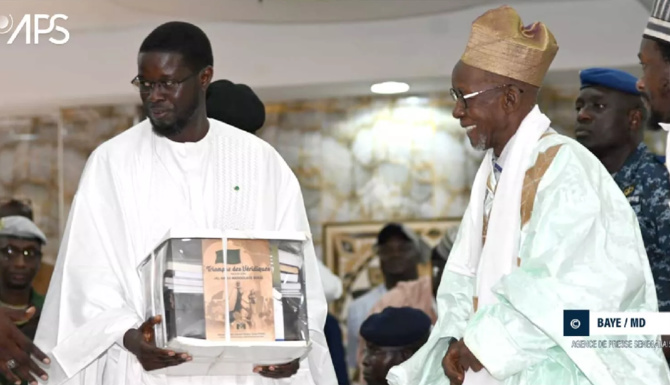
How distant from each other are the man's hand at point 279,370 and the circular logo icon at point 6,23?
21.4 ft

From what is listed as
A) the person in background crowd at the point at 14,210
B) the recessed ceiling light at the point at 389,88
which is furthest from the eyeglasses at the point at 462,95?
the recessed ceiling light at the point at 389,88

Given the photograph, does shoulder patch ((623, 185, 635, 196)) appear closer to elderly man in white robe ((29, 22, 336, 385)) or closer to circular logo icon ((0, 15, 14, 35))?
elderly man in white robe ((29, 22, 336, 385))

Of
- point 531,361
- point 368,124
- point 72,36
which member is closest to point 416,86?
point 368,124

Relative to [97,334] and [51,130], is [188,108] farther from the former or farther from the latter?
[51,130]

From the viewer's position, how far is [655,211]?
15.8 ft

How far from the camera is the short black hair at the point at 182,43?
4379mm

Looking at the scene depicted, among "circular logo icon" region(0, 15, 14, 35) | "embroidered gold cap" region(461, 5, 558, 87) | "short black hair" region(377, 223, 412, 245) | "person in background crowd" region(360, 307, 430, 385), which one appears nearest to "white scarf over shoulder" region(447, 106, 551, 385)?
"embroidered gold cap" region(461, 5, 558, 87)

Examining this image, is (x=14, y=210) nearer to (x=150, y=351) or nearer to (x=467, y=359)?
(x=150, y=351)

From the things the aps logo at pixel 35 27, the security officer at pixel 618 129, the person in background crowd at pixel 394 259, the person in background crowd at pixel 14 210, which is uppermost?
the security officer at pixel 618 129

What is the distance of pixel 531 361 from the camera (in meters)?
3.73

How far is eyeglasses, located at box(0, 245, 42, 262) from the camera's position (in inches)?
296

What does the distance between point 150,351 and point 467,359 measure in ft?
3.57

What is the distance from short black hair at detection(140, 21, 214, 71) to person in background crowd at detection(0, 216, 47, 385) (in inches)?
125

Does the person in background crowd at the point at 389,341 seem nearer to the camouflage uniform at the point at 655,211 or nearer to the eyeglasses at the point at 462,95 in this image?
the camouflage uniform at the point at 655,211
